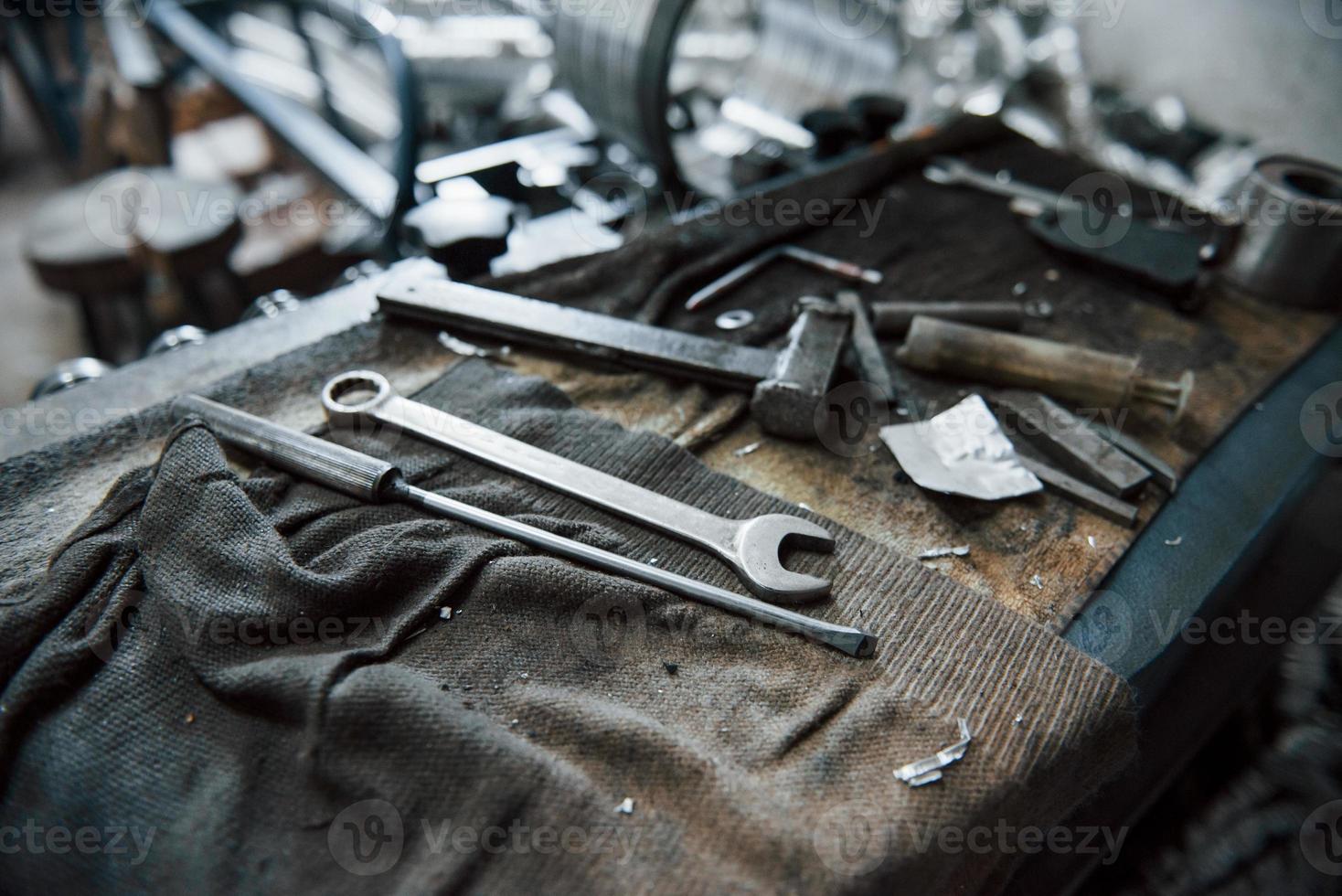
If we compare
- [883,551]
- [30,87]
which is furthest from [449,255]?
[30,87]

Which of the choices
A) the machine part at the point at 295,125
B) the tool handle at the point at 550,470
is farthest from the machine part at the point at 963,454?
the machine part at the point at 295,125

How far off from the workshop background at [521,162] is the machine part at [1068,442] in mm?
209

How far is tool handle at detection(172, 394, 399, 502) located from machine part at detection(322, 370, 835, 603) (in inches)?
4.5

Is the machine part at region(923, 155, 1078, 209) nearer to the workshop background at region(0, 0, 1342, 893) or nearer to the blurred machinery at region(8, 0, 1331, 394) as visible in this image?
Answer: the workshop background at region(0, 0, 1342, 893)

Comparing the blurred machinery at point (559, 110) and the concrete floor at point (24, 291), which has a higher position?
the blurred machinery at point (559, 110)

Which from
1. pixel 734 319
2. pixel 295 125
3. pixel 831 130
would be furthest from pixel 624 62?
pixel 295 125

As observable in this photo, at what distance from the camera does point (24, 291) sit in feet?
14.2

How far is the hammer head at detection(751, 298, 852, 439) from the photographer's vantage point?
1.43 m

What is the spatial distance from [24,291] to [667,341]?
175 inches

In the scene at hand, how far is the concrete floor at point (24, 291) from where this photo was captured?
3.82 m

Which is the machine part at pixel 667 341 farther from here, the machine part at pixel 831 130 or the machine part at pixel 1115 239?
the machine part at pixel 831 130

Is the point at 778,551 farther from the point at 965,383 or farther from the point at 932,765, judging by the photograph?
the point at 965,383

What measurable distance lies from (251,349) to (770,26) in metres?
2.63

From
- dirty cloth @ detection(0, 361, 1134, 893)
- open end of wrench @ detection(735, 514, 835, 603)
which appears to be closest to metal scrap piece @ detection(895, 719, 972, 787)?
dirty cloth @ detection(0, 361, 1134, 893)
